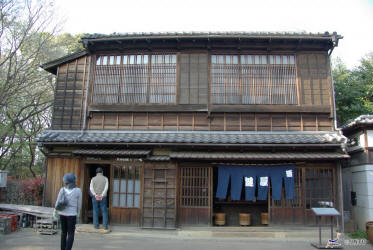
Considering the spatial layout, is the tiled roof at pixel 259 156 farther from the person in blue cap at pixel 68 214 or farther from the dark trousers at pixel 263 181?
the person in blue cap at pixel 68 214

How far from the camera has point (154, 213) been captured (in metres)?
11.0

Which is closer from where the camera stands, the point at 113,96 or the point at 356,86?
the point at 113,96

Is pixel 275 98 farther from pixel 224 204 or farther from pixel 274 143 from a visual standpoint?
pixel 224 204

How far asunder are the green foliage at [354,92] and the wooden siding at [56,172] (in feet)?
50.1

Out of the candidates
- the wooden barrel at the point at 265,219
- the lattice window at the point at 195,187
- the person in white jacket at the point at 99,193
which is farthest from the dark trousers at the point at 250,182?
the person in white jacket at the point at 99,193

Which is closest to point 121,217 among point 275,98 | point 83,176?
point 83,176

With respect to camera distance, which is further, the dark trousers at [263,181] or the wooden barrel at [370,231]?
the dark trousers at [263,181]

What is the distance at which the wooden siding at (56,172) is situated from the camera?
38.1 ft

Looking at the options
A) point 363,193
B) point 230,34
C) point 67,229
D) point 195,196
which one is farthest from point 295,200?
point 67,229

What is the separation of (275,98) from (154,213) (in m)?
7.11

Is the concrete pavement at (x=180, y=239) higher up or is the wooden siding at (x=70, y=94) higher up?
the wooden siding at (x=70, y=94)

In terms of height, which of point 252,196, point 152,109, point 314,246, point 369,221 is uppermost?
point 152,109

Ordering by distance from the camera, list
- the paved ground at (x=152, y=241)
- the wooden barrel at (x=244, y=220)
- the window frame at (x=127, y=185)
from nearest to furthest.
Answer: the paved ground at (x=152, y=241) < the window frame at (x=127, y=185) < the wooden barrel at (x=244, y=220)

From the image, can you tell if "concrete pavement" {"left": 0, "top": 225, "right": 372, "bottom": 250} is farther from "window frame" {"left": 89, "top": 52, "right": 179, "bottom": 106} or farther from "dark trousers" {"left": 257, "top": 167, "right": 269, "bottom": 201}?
"window frame" {"left": 89, "top": 52, "right": 179, "bottom": 106}
